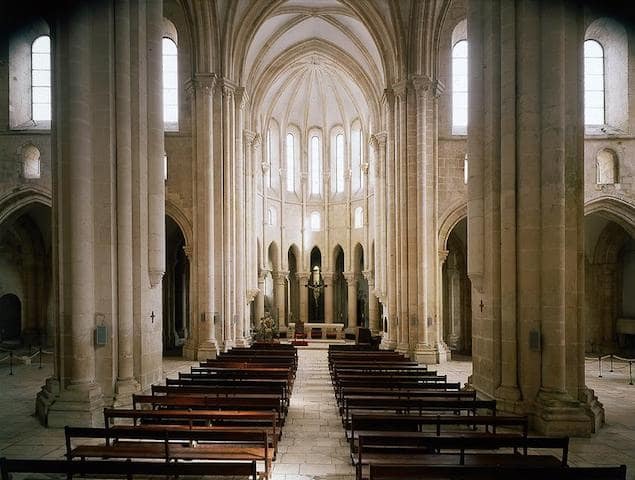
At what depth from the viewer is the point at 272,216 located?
44656 mm

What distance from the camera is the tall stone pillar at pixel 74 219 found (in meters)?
11.3

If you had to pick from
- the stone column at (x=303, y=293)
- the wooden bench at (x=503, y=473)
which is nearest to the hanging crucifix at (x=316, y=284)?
the stone column at (x=303, y=293)

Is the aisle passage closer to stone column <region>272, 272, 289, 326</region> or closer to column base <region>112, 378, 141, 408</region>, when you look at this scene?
column base <region>112, 378, 141, 408</region>

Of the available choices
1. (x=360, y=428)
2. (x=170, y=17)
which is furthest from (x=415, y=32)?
(x=360, y=428)

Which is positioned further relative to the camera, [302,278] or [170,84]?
[302,278]

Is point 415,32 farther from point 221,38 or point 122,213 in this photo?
point 122,213

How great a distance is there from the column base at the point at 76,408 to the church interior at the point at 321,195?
4cm

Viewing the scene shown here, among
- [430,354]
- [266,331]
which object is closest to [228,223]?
[266,331]

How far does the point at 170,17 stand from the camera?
25.3 meters

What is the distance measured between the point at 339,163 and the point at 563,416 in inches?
1470

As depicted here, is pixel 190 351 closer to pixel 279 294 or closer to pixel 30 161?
Answer: pixel 30 161

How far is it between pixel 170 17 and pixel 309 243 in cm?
2435

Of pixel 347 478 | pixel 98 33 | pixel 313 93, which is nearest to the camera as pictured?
pixel 347 478

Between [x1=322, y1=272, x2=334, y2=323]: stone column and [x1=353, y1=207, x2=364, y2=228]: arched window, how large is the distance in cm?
472
